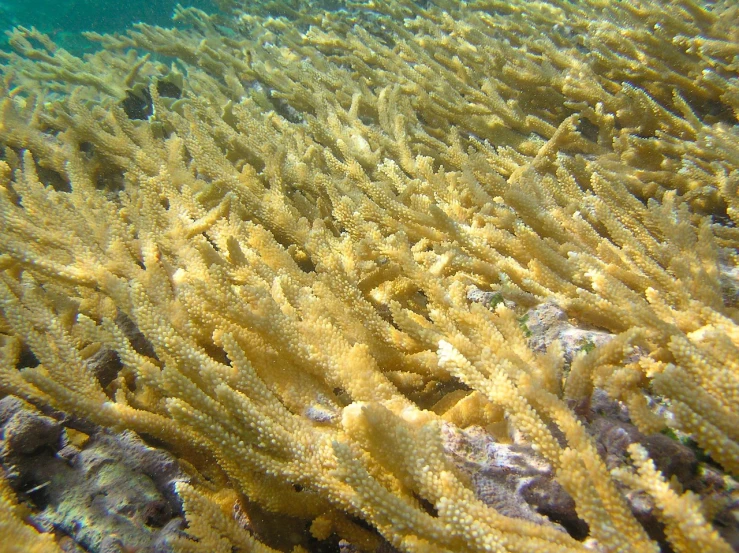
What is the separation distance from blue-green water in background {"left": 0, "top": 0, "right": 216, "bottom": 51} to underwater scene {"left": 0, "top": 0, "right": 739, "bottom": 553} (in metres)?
11.7

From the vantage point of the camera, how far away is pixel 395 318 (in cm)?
156

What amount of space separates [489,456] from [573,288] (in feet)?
2.46

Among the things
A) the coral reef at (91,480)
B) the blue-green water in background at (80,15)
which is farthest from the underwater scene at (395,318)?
the blue-green water in background at (80,15)

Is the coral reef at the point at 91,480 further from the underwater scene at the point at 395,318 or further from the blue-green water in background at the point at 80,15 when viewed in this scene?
the blue-green water in background at the point at 80,15

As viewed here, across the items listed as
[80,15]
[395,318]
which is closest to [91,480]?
[395,318]

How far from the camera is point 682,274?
1604 mm

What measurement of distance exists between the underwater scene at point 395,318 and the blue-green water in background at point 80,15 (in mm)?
11738

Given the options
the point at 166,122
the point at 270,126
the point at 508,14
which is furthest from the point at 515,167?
the point at 508,14

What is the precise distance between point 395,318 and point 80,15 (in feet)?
60.5

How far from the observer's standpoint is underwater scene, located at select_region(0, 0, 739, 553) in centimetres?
113

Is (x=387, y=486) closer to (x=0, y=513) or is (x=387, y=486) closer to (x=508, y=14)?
(x=0, y=513)

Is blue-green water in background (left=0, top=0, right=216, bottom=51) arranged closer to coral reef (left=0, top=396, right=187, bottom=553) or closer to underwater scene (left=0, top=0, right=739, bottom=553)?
underwater scene (left=0, top=0, right=739, bottom=553)

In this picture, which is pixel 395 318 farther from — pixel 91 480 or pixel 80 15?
pixel 80 15

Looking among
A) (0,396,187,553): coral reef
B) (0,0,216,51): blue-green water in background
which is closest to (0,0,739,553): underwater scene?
(0,396,187,553): coral reef
